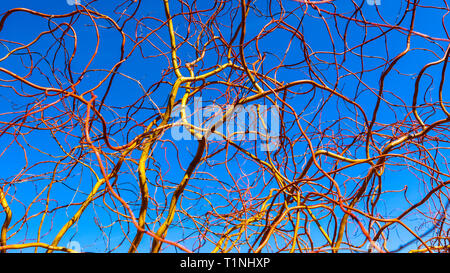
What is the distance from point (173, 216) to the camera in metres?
0.83

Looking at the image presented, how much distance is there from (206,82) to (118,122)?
0.28 meters

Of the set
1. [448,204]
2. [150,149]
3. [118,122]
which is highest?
[118,122]

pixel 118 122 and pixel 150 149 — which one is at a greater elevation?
pixel 118 122

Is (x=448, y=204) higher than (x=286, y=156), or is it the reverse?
(x=286, y=156)
